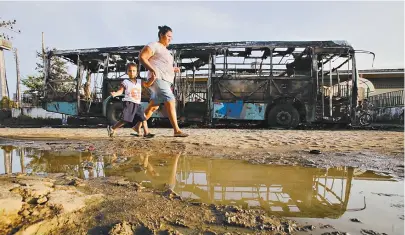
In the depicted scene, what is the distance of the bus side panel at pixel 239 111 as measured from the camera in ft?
31.5

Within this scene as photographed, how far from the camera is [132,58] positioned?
11305 mm

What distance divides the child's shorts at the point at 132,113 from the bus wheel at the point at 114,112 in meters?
5.08

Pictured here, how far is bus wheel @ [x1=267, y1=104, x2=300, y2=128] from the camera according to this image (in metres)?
9.35

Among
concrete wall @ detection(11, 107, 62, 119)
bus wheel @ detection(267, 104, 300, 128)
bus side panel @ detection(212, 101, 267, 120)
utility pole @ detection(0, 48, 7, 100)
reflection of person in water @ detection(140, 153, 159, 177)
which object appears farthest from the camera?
utility pole @ detection(0, 48, 7, 100)

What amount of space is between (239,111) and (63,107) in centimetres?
653

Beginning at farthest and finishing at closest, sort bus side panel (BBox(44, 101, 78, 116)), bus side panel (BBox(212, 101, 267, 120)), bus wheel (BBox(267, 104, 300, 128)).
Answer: bus side panel (BBox(44, 101, 78, 116)), bus side panel (BBox(212, 101, 267, 120)), bus wheel (BBox(267, 104, 300, 128))

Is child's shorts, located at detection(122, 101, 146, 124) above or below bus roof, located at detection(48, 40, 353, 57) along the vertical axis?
below

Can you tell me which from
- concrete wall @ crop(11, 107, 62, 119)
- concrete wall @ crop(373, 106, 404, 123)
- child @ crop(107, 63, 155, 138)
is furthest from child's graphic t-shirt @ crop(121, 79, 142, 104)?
concrete wall @ crop(373, 106, 404, 123)

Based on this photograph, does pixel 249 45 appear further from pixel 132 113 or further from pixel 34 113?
pixel 34 113

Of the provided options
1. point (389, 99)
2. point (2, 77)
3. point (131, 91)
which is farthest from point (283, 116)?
point (2, 77)

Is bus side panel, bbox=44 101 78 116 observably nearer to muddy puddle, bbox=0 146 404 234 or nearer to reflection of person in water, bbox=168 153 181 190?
muddy puddle, bbox=0 146 404 234

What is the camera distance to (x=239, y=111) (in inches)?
380

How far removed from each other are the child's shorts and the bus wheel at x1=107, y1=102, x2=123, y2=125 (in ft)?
16.7

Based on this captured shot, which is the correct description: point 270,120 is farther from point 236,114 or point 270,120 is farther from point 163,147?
point 163,147
